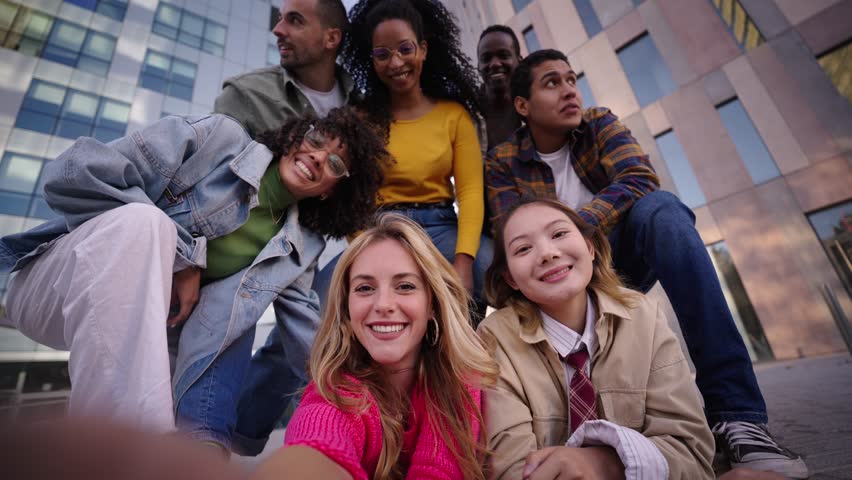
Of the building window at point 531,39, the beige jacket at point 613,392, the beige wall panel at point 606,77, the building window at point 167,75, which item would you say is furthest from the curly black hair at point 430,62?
the building window at point 167,75

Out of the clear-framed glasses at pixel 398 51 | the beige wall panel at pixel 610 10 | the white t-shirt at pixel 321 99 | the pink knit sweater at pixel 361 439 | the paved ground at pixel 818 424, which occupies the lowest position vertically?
the paved ground at pixel 818 424

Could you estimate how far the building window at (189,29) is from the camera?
39.7ft

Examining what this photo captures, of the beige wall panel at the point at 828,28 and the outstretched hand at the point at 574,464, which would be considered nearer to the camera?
the outstretched hand at the point at 574,464

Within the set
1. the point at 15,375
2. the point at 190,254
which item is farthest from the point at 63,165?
the point at 15,375

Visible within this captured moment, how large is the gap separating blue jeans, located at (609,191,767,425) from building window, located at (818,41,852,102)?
7.25 metres

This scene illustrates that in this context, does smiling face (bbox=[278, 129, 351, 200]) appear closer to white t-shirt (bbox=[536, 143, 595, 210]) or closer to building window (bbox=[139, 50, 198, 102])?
white t-shirt (bbox=[536, 143, 595, 210])

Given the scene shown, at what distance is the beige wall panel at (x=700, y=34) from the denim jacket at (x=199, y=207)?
874cm

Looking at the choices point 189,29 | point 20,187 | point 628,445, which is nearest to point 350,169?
point 628,445

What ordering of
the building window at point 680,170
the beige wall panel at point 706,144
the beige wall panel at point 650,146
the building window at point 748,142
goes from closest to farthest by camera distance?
the building window at point 748,142
the beige wall panel at point 706,144
the building window at point 680,170
the beige wall panel at point 650,146

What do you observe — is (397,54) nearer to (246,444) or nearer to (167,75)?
(246,444)


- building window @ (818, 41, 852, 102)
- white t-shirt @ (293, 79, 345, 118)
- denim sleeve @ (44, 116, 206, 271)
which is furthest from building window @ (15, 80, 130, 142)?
building window @ (818, 41, 852, 102)

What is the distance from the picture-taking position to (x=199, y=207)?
1.62 metres

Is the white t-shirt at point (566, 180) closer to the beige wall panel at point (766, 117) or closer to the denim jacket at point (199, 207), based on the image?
the denim jacket at point (199, 207)

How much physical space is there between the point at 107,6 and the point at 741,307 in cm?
1775
